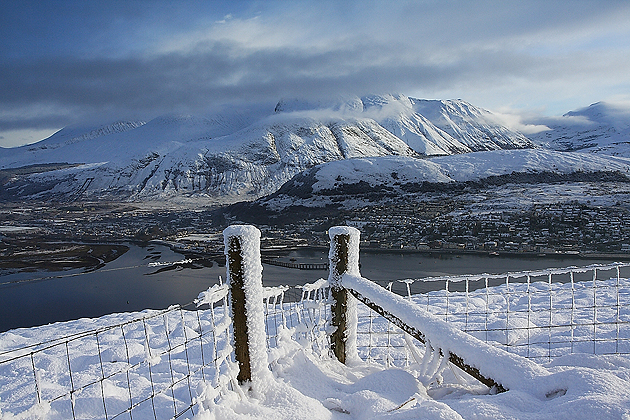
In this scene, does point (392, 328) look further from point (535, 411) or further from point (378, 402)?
point (535, 411)

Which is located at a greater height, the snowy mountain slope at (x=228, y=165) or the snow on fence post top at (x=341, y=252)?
the snowy mountain slope at (x=228, y=165)

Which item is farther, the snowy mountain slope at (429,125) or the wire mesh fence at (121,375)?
the snowy mountain slope at (429,125)

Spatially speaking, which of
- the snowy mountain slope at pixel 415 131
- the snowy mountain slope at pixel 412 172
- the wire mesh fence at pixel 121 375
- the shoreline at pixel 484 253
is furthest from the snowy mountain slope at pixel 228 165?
the wire mesh fence at pixel 121 375

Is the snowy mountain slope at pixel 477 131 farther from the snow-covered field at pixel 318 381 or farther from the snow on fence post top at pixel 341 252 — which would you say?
the snow on fence post top at pixel 341 252

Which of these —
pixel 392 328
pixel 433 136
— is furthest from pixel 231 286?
pixel 433 136

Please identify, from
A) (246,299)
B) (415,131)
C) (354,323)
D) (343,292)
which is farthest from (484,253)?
(415,131)

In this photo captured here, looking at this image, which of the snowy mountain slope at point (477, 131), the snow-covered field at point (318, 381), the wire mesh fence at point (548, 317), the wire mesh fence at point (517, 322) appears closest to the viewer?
the snow-covered field at point (318, 381)
